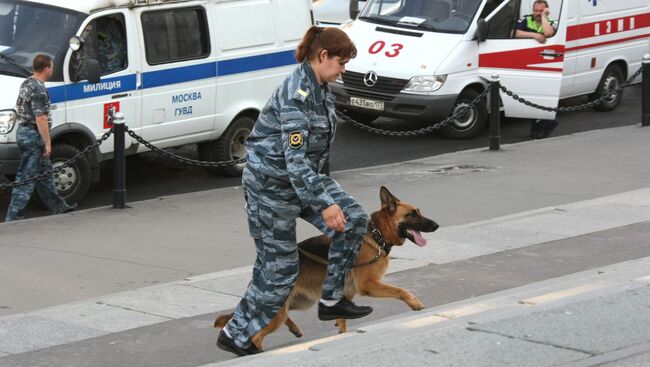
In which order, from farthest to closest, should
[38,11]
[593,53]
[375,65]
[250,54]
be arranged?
[593,53], [375,65], [250,54], [38,11]

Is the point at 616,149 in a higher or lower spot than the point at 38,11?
lower

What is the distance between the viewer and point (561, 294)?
757 cm

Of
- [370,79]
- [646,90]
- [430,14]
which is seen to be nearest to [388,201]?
[370,79]

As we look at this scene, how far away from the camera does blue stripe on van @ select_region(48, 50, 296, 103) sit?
42.0 feet

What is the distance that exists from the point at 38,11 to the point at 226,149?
275 cm

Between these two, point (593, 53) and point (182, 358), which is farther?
point (593, 53)

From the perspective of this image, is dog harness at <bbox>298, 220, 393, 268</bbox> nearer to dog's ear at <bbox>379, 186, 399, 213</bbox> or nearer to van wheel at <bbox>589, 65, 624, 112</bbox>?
dog's ear at <bbox>379, 186, 399, 213</bbox>

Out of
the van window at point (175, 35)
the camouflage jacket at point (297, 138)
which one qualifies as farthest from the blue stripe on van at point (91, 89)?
the camouflage jacket at point (297, 138)

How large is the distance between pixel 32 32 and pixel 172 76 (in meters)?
1.59

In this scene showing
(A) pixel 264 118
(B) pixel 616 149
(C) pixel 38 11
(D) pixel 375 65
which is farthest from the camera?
(D) pixel 375 65

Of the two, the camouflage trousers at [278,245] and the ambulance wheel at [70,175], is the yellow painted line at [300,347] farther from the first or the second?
the ambulance wheel at [70,175]

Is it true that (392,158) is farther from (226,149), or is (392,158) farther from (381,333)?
(381,333)

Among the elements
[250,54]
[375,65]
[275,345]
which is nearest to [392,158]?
[375,65]

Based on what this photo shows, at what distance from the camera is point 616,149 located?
15.5 m
